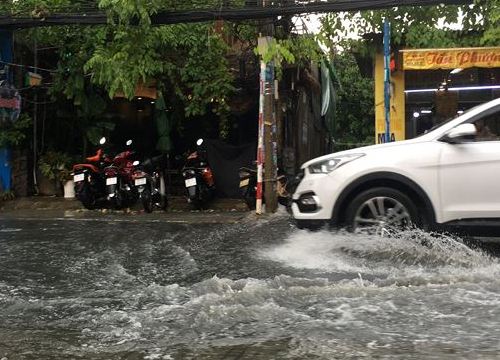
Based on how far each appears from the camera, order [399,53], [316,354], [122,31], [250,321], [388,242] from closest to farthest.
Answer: [316,354], [250,321], [388,242], [122,31], [399,53]

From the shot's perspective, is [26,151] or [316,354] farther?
[26,151]

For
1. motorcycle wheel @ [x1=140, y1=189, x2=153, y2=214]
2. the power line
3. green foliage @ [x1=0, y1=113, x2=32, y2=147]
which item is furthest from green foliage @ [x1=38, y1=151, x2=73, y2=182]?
the power line

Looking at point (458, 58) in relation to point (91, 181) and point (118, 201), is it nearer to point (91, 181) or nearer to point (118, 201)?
point (118, 201)

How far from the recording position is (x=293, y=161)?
609 inches

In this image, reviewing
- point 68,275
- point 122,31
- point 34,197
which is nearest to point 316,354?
point 68,275

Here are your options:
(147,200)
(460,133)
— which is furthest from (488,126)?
(147,200)

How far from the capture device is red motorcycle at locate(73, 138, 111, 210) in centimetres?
1293

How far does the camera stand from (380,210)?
6.53 m

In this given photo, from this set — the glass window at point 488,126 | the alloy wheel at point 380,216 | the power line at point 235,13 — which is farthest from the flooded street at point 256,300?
the power line at point 235,13

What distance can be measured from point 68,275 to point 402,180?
367 cm

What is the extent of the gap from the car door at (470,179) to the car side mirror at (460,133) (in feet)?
0.19

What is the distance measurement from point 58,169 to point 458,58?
30.9 ft

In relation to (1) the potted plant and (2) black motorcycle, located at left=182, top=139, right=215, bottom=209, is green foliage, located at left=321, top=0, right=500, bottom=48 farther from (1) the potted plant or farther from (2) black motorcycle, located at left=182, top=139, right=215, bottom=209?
(1) the potted plant

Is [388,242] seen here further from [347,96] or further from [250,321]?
[347,96]
